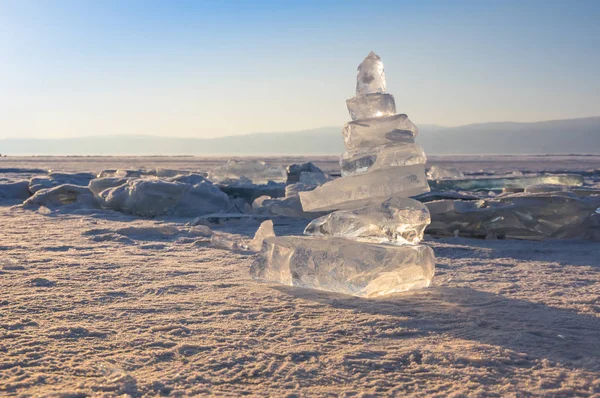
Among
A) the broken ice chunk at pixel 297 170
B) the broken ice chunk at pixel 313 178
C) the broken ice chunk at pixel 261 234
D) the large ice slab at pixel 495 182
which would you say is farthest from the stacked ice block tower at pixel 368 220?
the broken ice chunk at pixel 297 170

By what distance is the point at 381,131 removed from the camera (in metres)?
3.51

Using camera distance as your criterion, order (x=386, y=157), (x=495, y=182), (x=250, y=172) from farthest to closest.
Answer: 1. (x=250, y=172)
2. (x=495, y=182)
3. (x=386, y=157)

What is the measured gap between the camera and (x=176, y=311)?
8.49ft

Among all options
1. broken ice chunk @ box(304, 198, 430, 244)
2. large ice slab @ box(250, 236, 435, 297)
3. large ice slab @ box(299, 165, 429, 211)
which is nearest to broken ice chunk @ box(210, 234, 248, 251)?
large ice slab @ box(299, 165, 429, 211)

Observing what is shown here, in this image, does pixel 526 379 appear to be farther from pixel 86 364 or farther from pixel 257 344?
pixel 86 364

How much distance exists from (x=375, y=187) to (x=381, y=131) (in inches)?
13.3

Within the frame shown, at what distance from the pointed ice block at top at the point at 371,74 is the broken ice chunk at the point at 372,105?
0.06 m

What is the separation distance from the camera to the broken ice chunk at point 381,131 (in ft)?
11.5

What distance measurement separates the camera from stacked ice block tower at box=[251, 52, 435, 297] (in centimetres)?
296

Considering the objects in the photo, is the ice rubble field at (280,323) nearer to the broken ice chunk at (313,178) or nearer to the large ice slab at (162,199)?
the large ice slab at (162,199)

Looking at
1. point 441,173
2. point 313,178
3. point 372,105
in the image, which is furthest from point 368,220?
point 441,173

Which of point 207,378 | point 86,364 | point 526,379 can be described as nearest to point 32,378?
point 86,364

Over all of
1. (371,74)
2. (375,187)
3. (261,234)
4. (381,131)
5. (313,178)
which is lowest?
(261,234)

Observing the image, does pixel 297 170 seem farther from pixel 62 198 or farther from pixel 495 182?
pixel 62 198
